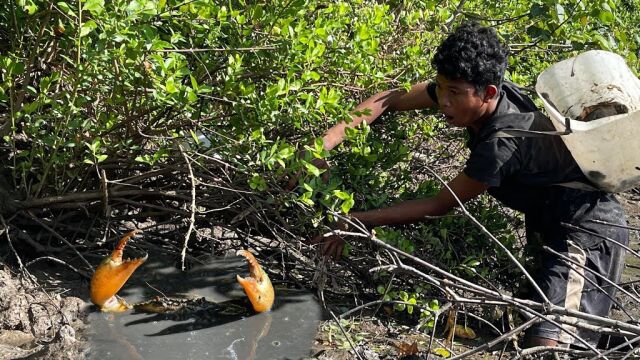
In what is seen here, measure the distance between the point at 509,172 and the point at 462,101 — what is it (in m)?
0.42

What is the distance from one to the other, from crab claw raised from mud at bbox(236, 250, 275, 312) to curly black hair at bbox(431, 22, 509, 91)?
1272 mm

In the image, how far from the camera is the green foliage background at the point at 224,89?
12.0 feet

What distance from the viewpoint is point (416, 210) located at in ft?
13.8

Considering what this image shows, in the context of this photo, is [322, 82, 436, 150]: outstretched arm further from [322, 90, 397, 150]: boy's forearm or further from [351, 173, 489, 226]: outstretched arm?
[351, 173, 489, 226]: outstretched arm

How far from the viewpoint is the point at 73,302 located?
403cm

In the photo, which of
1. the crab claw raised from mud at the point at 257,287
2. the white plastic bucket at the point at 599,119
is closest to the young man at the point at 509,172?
the white plastic bucket at the point at 599,119

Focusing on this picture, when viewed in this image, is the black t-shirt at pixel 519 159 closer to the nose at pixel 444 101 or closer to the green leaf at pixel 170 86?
the nose at pixel 444 101

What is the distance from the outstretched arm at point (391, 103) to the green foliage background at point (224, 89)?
9 cm

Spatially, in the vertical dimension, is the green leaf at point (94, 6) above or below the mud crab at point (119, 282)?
above

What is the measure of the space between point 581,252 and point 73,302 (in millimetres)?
2458

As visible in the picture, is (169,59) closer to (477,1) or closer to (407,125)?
(407,125)

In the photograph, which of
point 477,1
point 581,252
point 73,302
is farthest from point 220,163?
point 477,1

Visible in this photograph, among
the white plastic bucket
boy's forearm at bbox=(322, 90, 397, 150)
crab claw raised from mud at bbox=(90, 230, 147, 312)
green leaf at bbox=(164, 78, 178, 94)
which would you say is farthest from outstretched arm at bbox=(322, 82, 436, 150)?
crab claw raised from mud at bbox=(90, 230, 147, 312)

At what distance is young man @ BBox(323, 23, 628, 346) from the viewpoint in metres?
4.07
